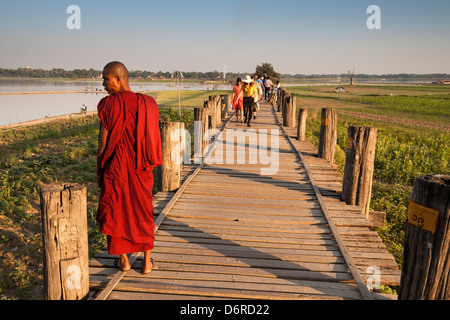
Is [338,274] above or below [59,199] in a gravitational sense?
below

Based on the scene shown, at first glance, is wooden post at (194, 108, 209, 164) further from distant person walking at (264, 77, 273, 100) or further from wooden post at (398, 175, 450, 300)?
distant person walking at (264, 77, 273, 100)

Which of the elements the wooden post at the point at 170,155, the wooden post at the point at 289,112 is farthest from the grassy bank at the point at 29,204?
the wooden post at the point at 289,112

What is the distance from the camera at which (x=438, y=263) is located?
2182 mm

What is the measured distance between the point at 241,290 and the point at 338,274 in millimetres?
975

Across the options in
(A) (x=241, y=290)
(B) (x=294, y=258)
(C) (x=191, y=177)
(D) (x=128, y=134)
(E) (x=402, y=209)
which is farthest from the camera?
(E) (x=402, y=209)

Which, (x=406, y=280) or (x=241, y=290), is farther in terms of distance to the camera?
(x=241, y=290)

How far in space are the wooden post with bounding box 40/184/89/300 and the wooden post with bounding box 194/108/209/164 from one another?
501 cm

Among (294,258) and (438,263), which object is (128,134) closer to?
(294,258)

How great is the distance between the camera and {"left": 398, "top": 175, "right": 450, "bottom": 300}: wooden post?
213cm

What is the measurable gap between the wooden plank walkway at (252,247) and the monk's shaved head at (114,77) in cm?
170

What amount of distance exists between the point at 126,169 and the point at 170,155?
2157 mm

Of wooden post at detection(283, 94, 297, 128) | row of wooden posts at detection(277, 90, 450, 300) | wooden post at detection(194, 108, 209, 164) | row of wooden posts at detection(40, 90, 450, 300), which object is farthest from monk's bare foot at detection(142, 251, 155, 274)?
wooden post at detection(283, 94, 297, 128)
